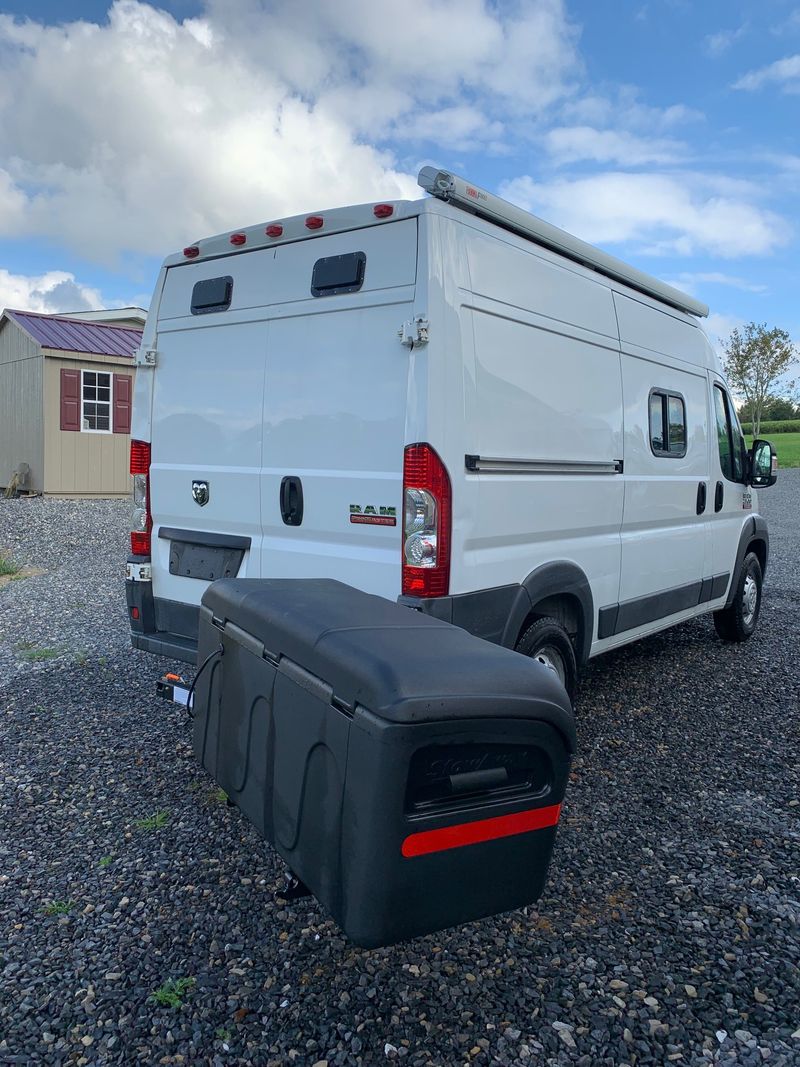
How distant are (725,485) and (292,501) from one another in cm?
394

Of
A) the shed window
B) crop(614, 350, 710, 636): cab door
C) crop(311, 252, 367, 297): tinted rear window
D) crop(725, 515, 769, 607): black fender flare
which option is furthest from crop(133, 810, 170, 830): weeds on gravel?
the shed window

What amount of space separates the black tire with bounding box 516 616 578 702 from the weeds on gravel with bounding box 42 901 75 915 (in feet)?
7.38

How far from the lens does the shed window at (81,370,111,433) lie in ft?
53.6

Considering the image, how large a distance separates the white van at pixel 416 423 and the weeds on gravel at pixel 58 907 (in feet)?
5.01

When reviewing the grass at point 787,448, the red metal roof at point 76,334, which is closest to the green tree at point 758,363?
the grass at point 787,448

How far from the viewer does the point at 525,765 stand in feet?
7.67

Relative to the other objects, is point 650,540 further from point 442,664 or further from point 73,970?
point 73,970

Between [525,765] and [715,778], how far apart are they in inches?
91.6

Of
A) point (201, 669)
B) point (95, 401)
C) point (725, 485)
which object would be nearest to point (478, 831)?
point (201, 669)

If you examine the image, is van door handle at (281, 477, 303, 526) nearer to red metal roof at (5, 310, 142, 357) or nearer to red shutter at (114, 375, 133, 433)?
red metal roof at (5, 310, 142, 357)

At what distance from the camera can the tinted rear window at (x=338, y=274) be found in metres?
3.73

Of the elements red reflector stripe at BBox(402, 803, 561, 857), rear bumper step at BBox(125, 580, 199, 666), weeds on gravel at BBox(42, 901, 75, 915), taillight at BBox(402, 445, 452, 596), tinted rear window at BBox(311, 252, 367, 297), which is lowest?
weeds on gravel at BBox(42, 901, 75, 915)

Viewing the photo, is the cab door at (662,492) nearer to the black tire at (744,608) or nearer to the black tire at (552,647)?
the black tire at (552,647)

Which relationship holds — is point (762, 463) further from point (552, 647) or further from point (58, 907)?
point (58, 907)
